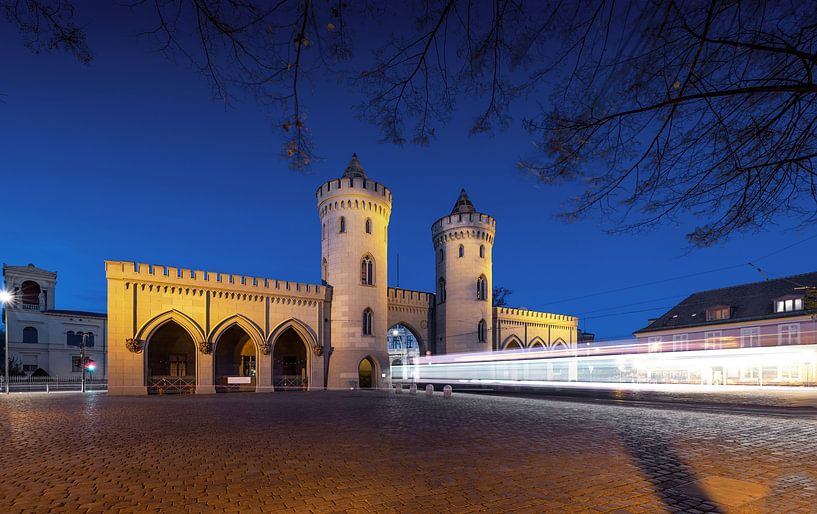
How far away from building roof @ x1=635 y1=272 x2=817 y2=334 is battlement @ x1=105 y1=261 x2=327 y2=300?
101 ft

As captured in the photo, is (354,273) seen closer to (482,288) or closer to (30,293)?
(482,288)

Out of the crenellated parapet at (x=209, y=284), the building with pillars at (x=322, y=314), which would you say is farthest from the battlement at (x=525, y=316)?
the crenellated parapet at (x=209, y=284)

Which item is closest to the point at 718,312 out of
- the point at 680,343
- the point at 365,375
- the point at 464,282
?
the point at 680,343

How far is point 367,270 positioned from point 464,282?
9821 mm

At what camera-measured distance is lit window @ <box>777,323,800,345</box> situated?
3219 centimetres

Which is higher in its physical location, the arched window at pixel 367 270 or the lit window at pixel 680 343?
the arched window at pixel 367 270

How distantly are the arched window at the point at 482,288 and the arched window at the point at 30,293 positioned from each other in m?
45.2

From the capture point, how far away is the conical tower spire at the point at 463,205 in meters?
42.5

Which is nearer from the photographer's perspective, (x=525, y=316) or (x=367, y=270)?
(x=367, y=270)

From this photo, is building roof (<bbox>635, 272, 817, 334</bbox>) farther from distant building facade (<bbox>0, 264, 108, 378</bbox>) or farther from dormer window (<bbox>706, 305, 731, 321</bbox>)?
distant building facade (<bbox>0, 264, 108, 378</bbox>)

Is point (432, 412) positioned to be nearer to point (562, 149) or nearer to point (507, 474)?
point (507, 474)

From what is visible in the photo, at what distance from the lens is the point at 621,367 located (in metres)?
37.5

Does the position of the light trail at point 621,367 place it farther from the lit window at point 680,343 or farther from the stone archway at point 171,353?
the stone archway at point 171,353

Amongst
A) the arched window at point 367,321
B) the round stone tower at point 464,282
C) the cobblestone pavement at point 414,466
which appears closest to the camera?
the cobblestone pavement at point 414,466
